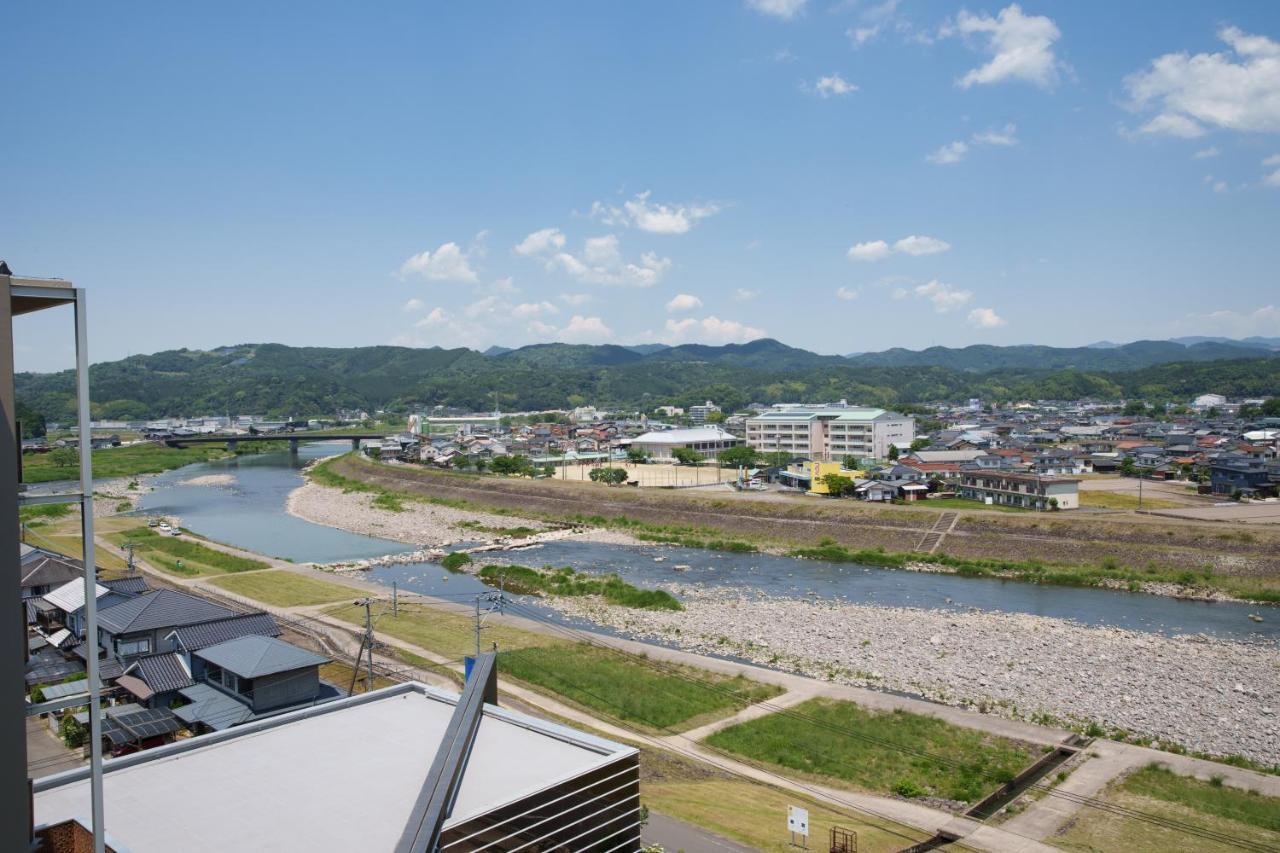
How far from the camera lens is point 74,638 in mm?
14023

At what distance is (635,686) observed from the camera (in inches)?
543

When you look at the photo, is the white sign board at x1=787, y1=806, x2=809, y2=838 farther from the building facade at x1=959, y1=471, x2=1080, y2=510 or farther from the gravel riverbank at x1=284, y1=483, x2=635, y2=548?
the building facade at x1=959, y1=471, x2=1080, y2=510

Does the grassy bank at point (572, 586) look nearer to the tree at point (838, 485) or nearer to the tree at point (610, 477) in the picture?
the tree at point (838, 485)

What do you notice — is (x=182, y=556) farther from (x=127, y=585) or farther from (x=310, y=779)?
(x=310, y=779)

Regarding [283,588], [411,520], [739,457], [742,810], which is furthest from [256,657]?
[739,457]

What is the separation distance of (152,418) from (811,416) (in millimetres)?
84833

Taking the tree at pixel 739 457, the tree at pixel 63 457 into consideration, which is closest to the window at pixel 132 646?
the tree at pixel 63 457

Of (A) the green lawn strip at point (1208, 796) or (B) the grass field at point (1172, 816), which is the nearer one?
(B) the grass field at point (1172, 816)

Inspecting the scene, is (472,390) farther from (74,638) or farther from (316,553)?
(74,638)

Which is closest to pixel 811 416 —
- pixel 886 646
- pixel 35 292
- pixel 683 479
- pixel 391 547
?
pixel 683 479

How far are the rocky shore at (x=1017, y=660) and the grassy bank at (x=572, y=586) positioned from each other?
0.61 meters

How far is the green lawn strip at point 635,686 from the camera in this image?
1273 cm

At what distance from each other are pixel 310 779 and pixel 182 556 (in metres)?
23.1

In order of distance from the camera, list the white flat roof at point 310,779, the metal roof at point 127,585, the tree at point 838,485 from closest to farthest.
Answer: the white flat roof at point 310,779 → the metal roof at point 127,585 → the tree at point 838,485
